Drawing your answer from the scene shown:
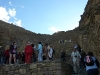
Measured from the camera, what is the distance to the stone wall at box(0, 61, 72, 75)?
1274cm

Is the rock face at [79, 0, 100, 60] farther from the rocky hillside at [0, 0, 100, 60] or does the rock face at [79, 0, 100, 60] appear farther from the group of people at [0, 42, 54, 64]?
the group of people at [0, 42, 54, 64]

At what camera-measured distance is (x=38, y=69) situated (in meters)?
13.2

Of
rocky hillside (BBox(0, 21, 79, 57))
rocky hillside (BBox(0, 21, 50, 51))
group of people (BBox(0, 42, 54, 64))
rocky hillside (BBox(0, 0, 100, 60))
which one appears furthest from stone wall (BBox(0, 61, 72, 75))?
rocky hillside (BBox(0, 21, 50, 51))

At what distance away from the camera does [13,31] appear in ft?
142

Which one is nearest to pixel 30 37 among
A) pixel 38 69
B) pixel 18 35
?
pixel 18 35

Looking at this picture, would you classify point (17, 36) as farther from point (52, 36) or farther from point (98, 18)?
point (98, 18)

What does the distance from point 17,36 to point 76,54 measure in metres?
27.0

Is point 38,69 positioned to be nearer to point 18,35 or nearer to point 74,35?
point 74,35

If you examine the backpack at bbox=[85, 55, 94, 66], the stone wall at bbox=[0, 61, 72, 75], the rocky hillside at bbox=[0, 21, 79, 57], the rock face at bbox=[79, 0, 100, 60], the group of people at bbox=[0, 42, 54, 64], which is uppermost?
the rocky hillside at bbox=[0, 21, 79, 57]

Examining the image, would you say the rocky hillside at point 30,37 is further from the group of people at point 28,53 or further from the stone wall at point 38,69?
the stone wall at point 38,69

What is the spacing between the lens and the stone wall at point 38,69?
12.7 metres

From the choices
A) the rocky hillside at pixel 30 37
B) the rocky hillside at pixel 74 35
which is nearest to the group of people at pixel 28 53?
the rocky hillside at pixel 74 35

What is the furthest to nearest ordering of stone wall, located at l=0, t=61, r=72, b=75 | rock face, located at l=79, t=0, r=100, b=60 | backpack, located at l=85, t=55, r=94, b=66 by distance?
rock face, located at l=79, t=0, r=100, b=60 < stone wall, located at l=0, t=61, r=72, b=75 < backpack, located at l=85, t=55, r=94, b=66

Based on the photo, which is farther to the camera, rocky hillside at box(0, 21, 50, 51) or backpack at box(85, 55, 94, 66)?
rocky hillside at box(0, 21, 50, 51)
